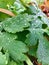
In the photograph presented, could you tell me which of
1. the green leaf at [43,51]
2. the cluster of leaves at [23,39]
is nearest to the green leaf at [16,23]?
the cluster of leaves at [23,39]

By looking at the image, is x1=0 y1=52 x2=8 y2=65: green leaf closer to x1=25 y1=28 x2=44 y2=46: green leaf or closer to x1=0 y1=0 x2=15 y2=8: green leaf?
x1=25 y1=28 x2=44 y2=46: green leaf

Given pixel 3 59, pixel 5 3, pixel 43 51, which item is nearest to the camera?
pixel 3 59

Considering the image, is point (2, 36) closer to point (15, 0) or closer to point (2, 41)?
point (2, 41)

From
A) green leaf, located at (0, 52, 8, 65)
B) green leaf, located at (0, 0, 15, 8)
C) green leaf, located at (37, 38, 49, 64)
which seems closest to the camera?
green leaf, located at (0, 52, 8, 65)

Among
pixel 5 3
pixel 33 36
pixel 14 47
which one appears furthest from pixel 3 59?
pixel 5 3

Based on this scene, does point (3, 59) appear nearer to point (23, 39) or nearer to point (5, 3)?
point (23, 39)

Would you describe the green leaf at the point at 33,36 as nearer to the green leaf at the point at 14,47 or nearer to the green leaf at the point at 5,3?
the green leaf at the point at 14,47

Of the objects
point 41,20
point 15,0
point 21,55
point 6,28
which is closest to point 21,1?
point 15,0

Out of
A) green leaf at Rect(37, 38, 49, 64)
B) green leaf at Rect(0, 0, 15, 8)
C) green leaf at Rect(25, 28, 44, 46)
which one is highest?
green leaf at Rect(0, 0, 15, 8)

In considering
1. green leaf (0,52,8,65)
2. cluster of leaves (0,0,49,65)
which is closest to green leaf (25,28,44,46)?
cluster of leaves (0,0,49,65)
